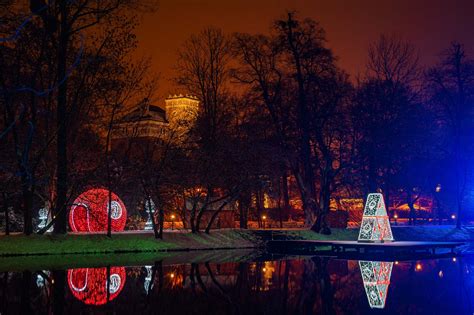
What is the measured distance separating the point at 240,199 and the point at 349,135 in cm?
936

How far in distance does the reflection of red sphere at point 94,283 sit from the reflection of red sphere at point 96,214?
12.6m

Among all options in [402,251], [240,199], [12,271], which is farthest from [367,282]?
[240,199]

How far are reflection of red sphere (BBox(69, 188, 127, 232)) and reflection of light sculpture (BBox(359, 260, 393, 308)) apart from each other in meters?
15.2

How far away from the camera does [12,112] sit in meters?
33.8

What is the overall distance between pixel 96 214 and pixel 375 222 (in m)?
15.8

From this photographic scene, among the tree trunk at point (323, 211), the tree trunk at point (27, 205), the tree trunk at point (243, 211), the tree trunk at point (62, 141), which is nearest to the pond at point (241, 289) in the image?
the tree trunk at point (27, 205)

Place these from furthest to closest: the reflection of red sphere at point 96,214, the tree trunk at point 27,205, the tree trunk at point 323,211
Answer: the tree trunk at point 323,211 → the reflection of red sphere at point 96,214 → the tree trunk at point 27,205

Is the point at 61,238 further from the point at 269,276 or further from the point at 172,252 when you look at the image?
the point at 269,276

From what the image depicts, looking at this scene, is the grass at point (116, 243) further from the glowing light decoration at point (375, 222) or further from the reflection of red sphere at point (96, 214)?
the glowing light decoration at point (375, 222)

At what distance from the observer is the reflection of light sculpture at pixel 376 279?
55.4 ft

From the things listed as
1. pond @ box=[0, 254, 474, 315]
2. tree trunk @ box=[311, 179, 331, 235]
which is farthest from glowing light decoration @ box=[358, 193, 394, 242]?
tree trunk @ box=[311, 179, 331, 235]

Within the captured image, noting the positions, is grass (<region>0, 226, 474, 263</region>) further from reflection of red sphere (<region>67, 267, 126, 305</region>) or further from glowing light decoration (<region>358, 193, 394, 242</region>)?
reflection of red sphere (<region>67, 267, 126, 305</region>)

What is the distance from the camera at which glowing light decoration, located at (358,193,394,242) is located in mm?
36281

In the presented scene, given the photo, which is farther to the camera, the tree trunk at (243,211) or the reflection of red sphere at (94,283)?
the tree trunk at (243,211)
